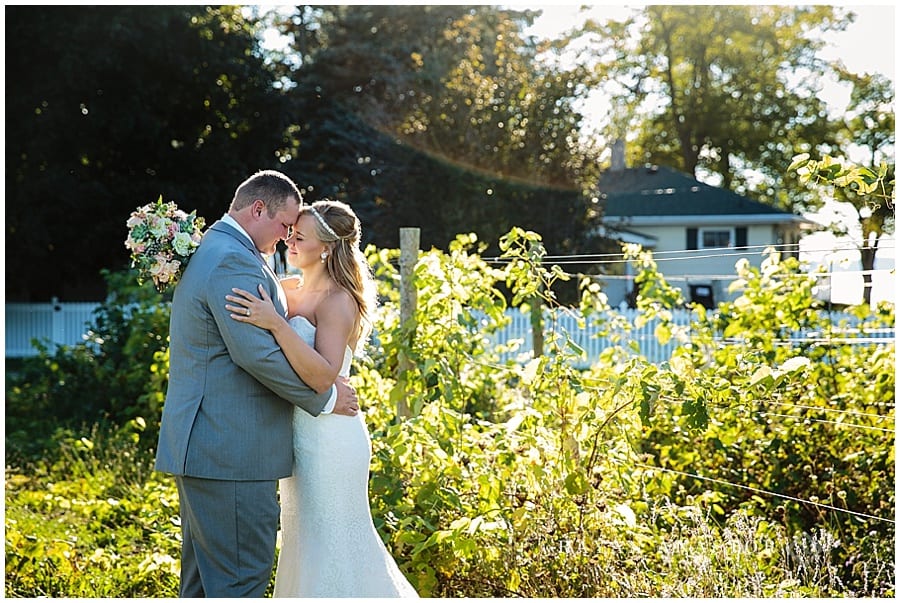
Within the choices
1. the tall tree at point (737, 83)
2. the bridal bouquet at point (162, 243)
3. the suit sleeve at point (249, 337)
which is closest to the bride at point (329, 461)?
the suit sleeve at point (249, 337)

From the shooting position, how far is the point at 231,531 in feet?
10.3

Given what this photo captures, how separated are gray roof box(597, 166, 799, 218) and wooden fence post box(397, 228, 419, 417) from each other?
16896 mm

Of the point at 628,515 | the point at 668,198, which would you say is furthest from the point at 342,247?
the point at 668,198

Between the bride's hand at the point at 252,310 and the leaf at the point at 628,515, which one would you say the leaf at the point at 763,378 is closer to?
the leaf at the point at 628,515

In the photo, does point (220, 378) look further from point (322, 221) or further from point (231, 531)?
point (322, 221)

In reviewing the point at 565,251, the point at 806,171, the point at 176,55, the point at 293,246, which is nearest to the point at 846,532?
the point at 806,171

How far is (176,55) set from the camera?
17.2 meters

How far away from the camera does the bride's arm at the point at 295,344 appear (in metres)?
3.05

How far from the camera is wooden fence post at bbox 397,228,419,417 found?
447cm

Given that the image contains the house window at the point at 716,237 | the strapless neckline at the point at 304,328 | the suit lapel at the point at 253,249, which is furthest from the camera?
the house window at the point at 716,237

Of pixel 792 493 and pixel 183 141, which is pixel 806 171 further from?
pixel 183 141

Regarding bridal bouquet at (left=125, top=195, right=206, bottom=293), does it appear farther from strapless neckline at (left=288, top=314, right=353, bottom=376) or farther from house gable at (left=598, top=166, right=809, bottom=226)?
house gable at (left=598, top=166, right=809, bottom=226)

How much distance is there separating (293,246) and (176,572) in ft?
6.17

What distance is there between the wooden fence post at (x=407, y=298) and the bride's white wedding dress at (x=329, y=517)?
3.07 ft
